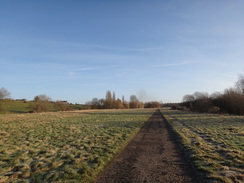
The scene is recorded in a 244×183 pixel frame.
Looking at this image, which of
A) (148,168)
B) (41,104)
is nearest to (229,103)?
(148,168)

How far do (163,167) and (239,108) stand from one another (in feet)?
154


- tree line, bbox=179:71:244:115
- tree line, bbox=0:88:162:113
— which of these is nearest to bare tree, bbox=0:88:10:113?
tree line, bbox=0:88:162:113

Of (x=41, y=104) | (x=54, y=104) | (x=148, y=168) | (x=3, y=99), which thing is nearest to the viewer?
(x=148, y=168)

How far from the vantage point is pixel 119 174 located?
243 inches

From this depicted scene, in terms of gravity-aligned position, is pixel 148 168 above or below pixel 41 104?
below

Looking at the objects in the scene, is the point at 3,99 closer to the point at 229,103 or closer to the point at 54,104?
the point at 54,104

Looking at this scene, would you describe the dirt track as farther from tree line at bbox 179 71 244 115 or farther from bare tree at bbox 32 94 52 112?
bare tree at bbox 32 94 52 112

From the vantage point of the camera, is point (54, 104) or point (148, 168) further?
point (54, 104)

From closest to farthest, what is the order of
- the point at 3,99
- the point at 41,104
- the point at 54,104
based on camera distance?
the point at 3,99 < the point at 41,104 < the point at 54,104

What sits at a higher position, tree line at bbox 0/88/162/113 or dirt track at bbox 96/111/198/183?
tree line at bbox 0/88/162/113

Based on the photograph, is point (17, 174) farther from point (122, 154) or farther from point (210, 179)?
point (210, 179)

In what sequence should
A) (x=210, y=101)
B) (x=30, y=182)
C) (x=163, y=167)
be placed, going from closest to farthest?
(x=30, y=182) → (x=163, y=167) → (x=210, y=101)

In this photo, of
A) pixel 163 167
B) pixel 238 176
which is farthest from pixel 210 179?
pixel 163 167

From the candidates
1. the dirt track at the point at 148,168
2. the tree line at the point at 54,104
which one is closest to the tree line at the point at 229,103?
the dirt track at the point at 148,168
